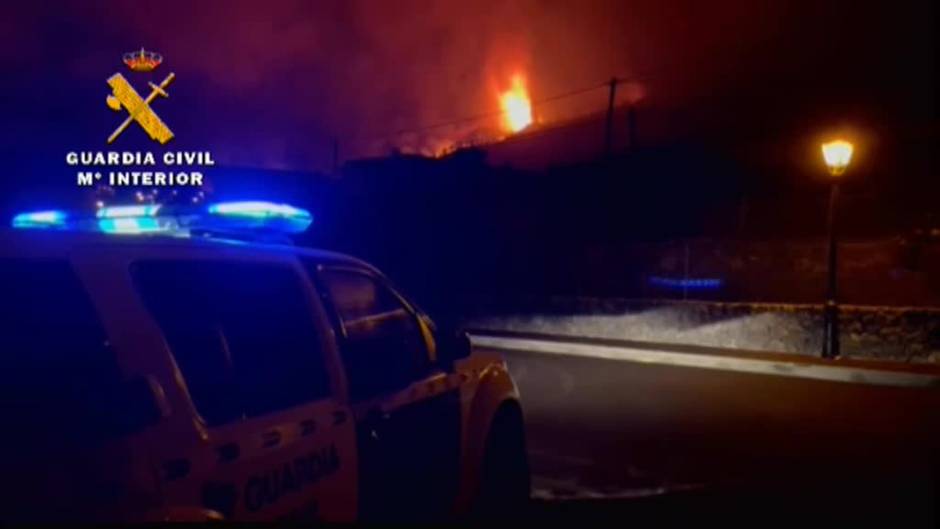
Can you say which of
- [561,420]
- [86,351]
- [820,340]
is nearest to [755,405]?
[561,420]

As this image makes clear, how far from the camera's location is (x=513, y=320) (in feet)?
81.3

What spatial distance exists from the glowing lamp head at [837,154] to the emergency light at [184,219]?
532 inches

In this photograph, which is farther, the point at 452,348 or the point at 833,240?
the point at 833,240

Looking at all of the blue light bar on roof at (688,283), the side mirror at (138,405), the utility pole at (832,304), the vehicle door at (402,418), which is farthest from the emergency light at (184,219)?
the blue light bar on roof at (688,283)

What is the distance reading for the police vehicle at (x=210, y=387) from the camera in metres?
2.42

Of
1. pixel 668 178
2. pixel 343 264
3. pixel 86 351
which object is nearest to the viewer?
pixel 86 351

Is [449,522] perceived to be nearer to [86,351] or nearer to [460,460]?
[460,460]

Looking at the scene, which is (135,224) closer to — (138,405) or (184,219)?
(184,219)

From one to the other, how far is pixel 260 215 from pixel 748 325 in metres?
16.3

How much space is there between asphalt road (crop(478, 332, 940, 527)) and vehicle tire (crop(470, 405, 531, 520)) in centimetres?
68

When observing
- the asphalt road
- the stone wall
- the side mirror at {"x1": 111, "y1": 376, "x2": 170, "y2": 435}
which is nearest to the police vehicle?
the side mirror at {"x1": 111, "y1": 376, "x2": 170, "y2": 435}

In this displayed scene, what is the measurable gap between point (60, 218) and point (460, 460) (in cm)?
252

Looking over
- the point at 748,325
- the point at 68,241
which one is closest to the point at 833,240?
the point at 748,325

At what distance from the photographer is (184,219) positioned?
4.81 metres
